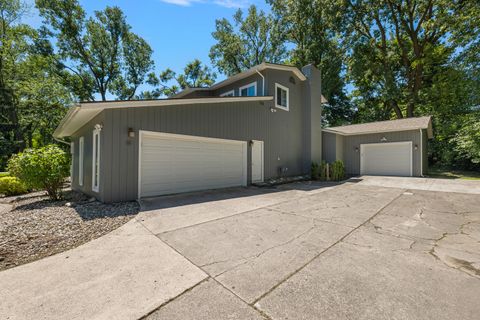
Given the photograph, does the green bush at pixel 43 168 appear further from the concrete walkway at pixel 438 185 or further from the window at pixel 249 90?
the concrete walkway at pixel 438 185

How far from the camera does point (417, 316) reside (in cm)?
183

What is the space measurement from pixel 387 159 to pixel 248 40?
18711mm

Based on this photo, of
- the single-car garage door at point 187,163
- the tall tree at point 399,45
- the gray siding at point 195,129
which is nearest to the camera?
the gray siding at point 195,129

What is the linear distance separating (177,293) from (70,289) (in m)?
1.16

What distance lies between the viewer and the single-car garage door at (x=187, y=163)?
6680 millimetres

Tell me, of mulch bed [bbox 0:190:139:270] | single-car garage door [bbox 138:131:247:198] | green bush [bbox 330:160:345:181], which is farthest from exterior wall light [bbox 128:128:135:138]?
green bush [bbox 330:160:345:181]

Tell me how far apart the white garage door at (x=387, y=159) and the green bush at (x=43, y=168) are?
52.2 feet

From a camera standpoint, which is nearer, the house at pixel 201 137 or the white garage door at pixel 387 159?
the house at pixel 201 137

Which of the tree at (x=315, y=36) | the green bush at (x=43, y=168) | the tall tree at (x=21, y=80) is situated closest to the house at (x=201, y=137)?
the green bush at (x=43, y=168)

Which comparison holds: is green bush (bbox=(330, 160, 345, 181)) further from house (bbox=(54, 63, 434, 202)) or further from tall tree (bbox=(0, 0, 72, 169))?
tall tree (bbox=(0, 0, 72, 169))

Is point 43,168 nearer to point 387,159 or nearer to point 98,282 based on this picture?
point 98,282

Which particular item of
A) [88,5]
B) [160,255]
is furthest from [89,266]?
[88,5]

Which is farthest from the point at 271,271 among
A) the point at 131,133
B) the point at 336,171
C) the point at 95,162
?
the point at 336,171

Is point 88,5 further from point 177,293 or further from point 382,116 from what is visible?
point 382,116
